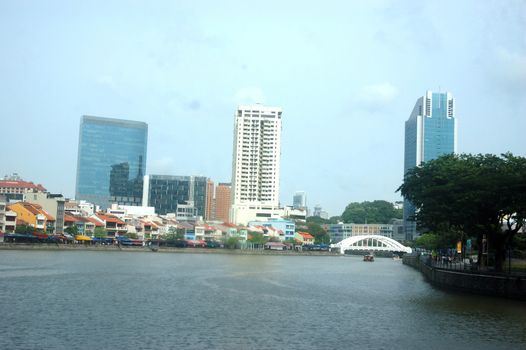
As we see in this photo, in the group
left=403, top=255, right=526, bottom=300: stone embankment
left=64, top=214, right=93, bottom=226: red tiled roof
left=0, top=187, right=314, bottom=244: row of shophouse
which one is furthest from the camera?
left=64, top=214, right=93, bottom=226: red tiled roof

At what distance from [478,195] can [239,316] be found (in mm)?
24465

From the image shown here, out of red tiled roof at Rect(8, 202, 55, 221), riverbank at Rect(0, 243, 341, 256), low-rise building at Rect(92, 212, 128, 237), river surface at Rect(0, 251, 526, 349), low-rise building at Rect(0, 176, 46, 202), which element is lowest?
river surface at Rect(0, 251, 526, 349)

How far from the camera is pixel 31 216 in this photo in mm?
121875

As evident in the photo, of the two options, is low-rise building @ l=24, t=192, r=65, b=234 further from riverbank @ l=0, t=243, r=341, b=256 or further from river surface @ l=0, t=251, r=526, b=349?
river surface @ l=0, t=251, r=526, b=349

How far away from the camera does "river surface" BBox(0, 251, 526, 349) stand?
28.1 m

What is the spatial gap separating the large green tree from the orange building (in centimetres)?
7811

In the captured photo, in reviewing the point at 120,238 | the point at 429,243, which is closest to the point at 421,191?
the point at 429,243

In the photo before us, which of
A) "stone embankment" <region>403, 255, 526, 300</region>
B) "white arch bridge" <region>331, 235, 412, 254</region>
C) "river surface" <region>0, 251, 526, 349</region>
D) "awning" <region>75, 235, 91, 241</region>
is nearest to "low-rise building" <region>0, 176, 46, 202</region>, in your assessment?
"awning" <region>75, 235, 91, 241</region>

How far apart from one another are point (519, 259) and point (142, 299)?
54604 mm

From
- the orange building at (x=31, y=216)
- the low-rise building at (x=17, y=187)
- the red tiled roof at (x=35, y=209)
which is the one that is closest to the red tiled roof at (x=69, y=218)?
the red tiled roof at (x=35, y=209)

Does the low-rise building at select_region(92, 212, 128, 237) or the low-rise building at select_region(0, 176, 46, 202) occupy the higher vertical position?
the low-rise building at select_region(0, 176, 46, 202)

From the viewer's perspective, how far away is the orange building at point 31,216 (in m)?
121

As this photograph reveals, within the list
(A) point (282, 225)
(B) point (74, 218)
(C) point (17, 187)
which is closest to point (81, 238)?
(B) point (74, 218)

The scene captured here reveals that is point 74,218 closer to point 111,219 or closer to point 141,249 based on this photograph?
point 111,219
